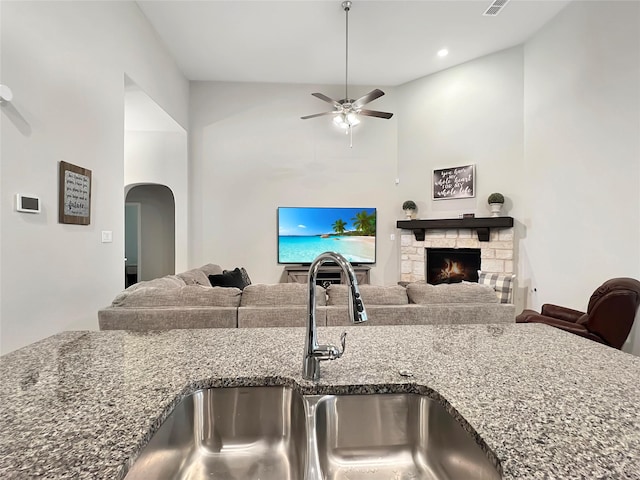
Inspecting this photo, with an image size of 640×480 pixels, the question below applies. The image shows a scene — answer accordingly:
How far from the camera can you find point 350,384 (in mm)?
803

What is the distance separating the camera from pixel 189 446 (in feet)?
2.64

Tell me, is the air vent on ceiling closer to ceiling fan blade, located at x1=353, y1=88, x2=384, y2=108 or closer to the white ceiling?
the white ceiling

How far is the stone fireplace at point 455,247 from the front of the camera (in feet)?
14.7

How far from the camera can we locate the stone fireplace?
14.7 feet

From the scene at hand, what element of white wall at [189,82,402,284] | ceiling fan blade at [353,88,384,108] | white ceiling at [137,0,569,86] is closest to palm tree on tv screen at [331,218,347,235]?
white wall at [189,82,402,284]

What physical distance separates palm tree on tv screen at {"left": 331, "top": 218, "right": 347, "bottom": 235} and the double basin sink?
15.2ft

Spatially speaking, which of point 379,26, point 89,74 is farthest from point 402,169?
point 89,74

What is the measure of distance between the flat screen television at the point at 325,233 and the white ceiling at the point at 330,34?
206cm

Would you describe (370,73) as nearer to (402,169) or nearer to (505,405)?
(402,169)

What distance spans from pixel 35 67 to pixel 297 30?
2.73 metres

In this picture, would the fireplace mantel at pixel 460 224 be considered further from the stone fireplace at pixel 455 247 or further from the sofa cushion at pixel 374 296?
the sofa cushion at pixel 374 296

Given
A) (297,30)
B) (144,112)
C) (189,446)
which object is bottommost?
(189,446)

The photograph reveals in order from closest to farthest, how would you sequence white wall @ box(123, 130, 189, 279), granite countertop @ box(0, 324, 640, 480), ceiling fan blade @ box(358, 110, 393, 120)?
1. granite countertop @ box(0, 324, 640, 480)
2. ceiling fan blade @ box(358, 110, 393, 120)
3. white wall @ box(123, 130, 189, 279)

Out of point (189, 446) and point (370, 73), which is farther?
point (370, 73)
